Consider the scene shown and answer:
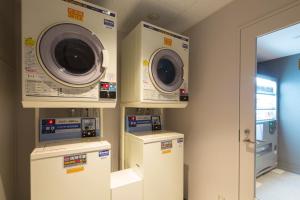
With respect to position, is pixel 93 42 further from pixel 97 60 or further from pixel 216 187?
pixel 216 187

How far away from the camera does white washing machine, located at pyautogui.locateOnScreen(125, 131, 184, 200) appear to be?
5.31ft

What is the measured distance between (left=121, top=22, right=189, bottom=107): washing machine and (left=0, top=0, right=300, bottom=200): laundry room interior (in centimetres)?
1

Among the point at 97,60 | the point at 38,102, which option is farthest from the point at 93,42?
the point at 38,102

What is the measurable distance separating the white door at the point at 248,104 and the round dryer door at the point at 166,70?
2.13ft

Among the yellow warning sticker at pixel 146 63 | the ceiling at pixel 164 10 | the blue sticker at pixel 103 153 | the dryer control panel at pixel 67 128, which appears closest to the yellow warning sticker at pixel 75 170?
the blue sticker at pixel 103 153

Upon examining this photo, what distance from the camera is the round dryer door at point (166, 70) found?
1.66 metres

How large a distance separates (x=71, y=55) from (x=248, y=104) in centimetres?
166

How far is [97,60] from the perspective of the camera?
1328mm

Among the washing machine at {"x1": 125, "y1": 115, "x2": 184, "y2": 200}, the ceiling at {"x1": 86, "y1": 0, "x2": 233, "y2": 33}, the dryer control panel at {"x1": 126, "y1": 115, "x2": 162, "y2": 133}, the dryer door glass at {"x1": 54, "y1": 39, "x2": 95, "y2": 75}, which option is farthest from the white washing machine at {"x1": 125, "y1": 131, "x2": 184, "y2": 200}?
the ceiling at {"x1": 86, "y1": 0, "x2": 233, "y2": 33}

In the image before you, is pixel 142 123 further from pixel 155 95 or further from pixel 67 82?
pixel 67 82

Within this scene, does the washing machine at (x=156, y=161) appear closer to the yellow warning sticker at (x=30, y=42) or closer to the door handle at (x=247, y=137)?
the door handle at (x=247, y=137)

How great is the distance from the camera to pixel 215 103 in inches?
73.5

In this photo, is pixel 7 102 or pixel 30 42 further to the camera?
pixel 7 102

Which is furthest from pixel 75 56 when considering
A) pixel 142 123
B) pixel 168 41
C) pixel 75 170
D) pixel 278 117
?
pixel 278 117
